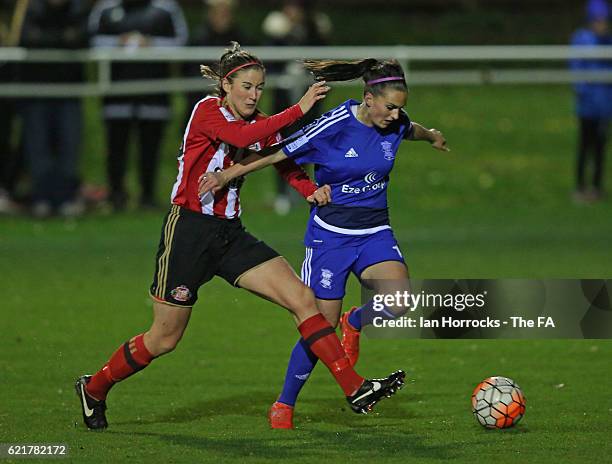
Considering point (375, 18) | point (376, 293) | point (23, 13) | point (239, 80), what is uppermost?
point (375, 18)

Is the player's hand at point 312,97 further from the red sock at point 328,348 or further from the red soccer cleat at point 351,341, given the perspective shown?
the red soccer cleat at point 351,341

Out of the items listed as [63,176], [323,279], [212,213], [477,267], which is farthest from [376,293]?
[63,176]

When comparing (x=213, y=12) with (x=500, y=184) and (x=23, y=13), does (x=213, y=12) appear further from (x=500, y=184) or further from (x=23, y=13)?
(x=500, y=184)

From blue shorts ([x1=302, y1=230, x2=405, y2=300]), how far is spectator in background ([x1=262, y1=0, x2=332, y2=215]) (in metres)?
9.34

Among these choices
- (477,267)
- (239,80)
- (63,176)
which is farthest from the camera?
(63,176)

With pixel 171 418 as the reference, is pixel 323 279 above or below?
above

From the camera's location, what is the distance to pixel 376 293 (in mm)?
8508

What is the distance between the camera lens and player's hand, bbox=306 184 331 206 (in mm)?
8242

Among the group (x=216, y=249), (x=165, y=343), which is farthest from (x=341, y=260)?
(x=165, y=343)

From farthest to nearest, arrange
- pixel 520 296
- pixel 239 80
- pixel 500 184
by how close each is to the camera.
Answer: pixel 500 184, pixel 520 296, pixel 239 80

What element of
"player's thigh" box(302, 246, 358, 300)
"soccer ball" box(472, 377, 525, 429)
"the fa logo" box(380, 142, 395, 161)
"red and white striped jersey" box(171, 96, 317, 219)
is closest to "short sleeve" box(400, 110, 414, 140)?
"the fa logo" box(380, 142, 395, 161)

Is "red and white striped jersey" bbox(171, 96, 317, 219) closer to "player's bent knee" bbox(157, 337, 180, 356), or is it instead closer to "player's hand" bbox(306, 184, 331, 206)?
"player's hand" bbox(306, 184, 331, 206)

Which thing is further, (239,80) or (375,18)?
(375,18)

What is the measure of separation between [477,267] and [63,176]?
18.4 feet
